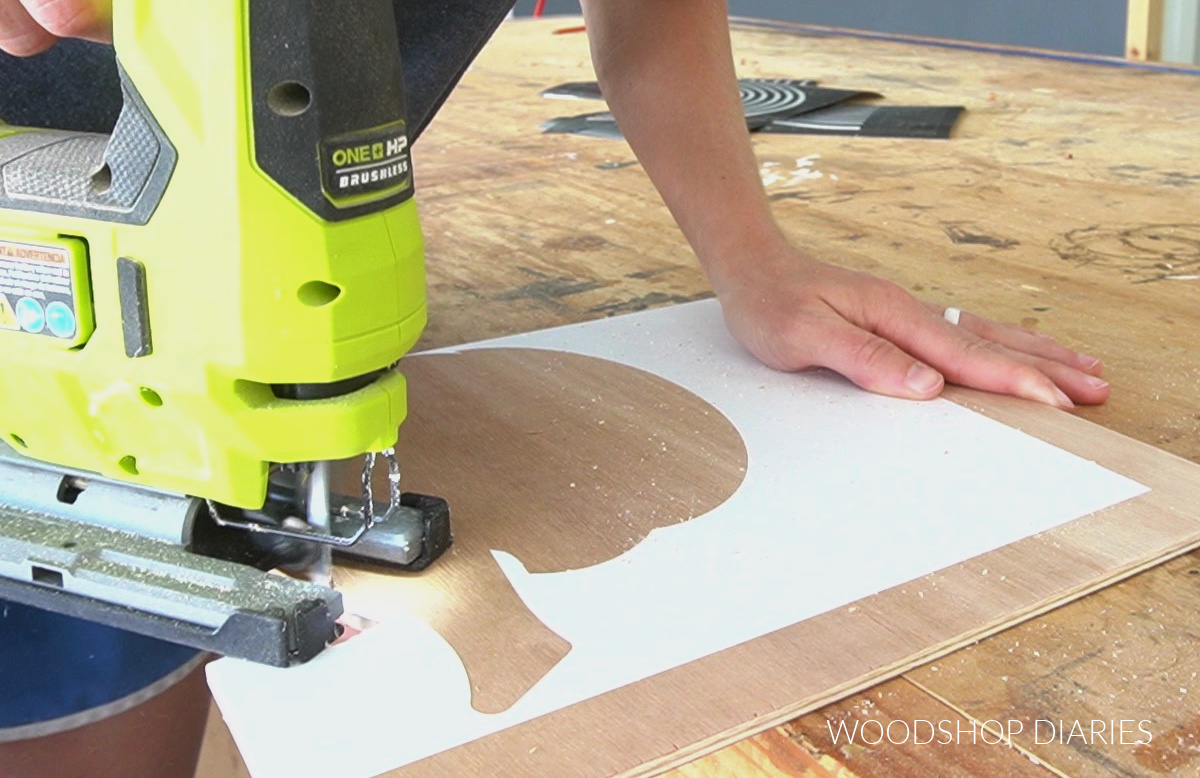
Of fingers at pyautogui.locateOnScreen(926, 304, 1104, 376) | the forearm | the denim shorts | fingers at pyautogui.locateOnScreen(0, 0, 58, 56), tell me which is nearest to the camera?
fingers at pyautogui.locateOnScreen(0, 0, 58, 56)

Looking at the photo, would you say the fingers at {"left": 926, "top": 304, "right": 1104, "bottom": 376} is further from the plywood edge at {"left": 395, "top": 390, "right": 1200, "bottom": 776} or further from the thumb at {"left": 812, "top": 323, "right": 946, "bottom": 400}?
the plywood edge at {"left": 395, "top": 390, "right": 1200, "bottom": 776}

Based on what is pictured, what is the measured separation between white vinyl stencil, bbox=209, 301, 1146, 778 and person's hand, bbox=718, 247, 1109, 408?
3 centimetres

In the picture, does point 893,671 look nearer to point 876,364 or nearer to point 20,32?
point 876,364

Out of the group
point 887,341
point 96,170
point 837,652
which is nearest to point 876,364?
point 887,341

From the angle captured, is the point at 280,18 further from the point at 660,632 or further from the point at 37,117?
the point at 37,117

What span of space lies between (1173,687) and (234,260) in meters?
0.67

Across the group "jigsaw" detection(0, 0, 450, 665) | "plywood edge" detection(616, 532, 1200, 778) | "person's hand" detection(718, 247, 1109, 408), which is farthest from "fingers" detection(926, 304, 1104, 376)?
"jigsaw" detection(0, 0, 450, 665)

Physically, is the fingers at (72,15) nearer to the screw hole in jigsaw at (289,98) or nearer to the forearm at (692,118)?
the screw hole in jigsaw at (289,98)

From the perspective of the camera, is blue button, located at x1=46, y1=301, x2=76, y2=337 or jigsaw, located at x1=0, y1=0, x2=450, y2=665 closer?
jigsaw, located at x1=0, y1=0, x2=450, y2=665

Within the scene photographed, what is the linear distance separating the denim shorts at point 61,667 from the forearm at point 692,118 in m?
0.75

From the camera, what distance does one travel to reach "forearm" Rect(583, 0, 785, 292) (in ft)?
4.89

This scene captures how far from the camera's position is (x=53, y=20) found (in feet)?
2.75

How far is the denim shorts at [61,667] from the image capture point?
121 centimetres

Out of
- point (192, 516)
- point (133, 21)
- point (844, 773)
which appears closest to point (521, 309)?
point (192, 516)
